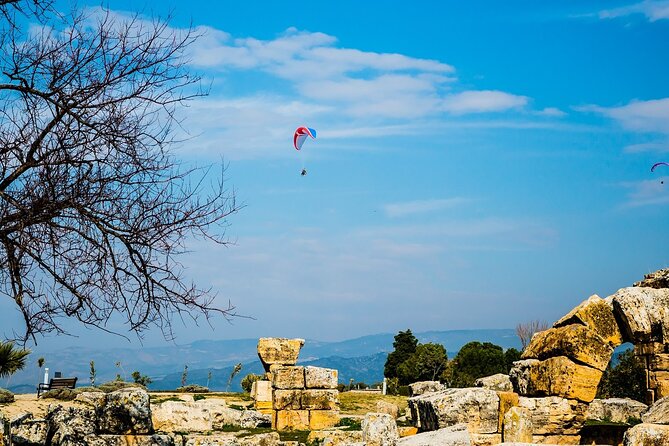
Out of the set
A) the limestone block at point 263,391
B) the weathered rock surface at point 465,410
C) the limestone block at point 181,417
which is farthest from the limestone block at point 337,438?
the limestone block at point 263,391

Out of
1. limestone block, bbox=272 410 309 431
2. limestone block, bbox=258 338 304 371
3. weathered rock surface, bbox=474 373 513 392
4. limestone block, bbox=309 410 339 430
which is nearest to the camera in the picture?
weathered rock surface, bbox=474 373 513 392

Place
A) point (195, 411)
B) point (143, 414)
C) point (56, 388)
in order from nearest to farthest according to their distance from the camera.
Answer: point (143, 414)
point (195, 411)
point (56, 388)

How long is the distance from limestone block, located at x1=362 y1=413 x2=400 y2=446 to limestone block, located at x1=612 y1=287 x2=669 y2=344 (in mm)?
4904

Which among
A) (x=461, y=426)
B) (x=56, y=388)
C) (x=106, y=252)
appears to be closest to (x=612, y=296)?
(x=461, y=426)

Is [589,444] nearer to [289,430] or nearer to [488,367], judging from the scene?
[289,430]

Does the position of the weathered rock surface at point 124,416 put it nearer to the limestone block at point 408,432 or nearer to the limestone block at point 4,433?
the limestone block at point 4,433

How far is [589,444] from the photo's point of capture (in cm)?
1611

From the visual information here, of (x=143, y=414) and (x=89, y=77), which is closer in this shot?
(x=89, y=77)

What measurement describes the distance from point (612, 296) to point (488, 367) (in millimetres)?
46972

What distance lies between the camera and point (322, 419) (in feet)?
84.3

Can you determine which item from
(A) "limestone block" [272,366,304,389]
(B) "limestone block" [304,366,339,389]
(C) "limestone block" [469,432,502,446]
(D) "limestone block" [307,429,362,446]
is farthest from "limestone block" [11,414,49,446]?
(B) "limestone block" [304,366,339,389]

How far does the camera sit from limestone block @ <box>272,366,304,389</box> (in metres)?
26.1

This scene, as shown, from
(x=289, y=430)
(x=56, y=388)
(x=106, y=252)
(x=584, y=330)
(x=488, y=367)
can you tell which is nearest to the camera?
(x=106, y=252)

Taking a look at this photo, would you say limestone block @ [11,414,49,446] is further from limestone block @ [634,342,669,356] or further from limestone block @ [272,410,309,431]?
limestone block @ [272,410,309,431]
